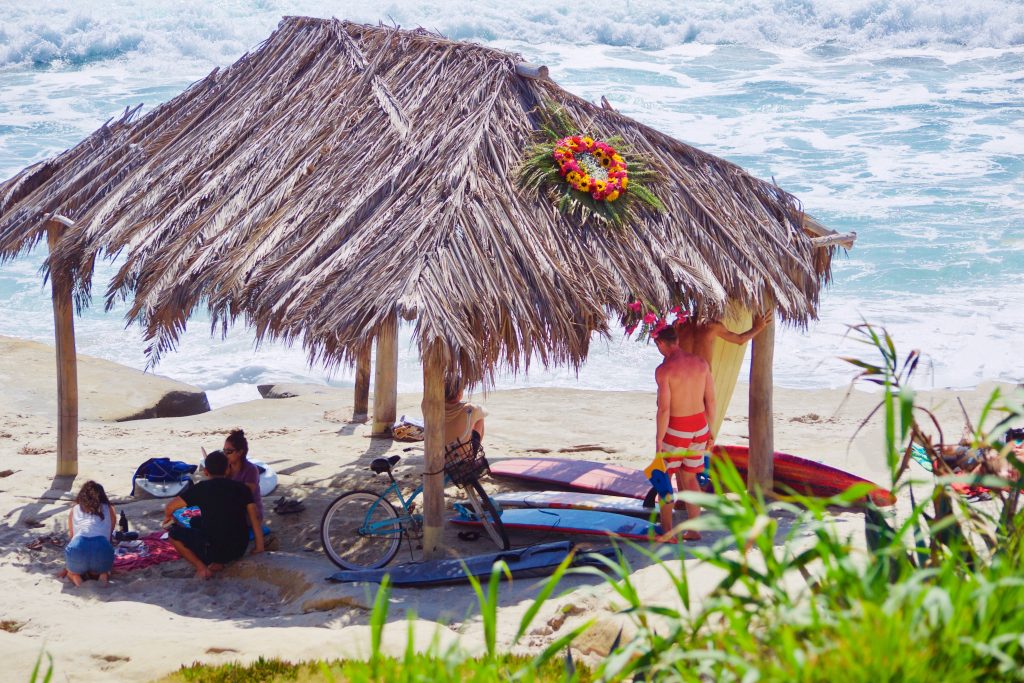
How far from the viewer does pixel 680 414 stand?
676cm

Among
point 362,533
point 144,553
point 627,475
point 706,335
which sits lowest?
point 144,553

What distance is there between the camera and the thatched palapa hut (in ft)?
19.8

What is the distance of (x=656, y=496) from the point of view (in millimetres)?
6938

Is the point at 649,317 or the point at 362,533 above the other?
the point at 649,317

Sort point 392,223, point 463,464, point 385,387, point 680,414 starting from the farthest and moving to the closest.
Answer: point 385,387
point 680,414
point 463,464
point 392,223

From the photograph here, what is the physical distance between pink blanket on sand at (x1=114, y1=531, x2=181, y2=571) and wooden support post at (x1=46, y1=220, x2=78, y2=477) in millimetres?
1449

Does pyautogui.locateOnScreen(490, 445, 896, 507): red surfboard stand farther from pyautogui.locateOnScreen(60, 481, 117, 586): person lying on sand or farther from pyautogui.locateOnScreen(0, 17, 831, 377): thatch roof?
pyautogui.locateOnScreen(60, 481, 117, 586): person lying on sand

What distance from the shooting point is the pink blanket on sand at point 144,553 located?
679 centimetres

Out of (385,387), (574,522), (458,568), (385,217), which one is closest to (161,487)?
(385,387)

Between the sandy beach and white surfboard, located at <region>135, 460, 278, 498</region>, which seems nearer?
the sandy beach

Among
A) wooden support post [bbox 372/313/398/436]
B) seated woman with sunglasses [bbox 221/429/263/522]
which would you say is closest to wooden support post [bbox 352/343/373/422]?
wooden support post [bbox 372/313/398/436]

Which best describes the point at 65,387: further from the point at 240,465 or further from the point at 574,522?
the point at 574,522

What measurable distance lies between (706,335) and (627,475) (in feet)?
4.20

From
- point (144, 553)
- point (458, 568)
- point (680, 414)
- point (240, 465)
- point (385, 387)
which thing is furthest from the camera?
point (385, 387)
